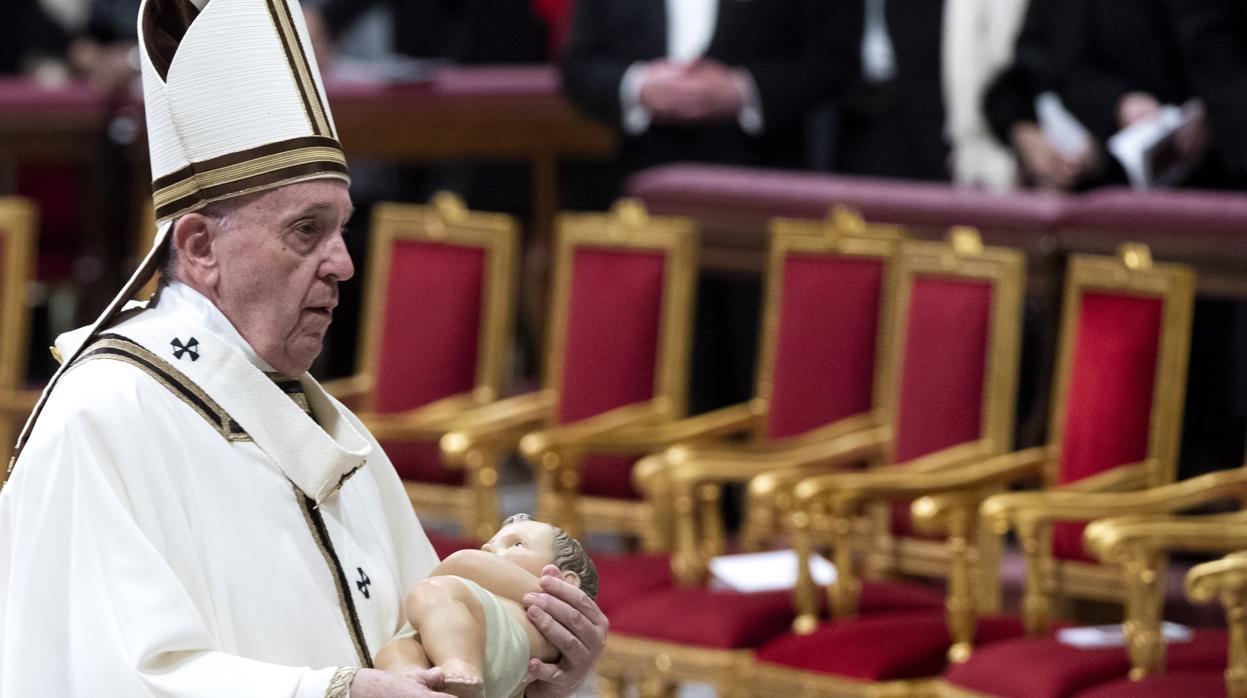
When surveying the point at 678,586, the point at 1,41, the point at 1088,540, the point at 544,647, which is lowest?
the point at 678,586

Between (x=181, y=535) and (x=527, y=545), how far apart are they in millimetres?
422

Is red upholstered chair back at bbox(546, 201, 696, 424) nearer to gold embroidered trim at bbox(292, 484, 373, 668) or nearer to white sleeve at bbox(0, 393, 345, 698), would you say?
gold embroidered trim at bbox(292, 484, 373, 668)

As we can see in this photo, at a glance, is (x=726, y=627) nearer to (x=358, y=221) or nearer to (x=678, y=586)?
(x=678, y=586)

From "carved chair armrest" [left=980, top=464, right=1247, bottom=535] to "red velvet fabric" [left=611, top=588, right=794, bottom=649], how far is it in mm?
517

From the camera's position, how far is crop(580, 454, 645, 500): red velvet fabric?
5.33m

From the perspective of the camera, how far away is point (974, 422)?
4.86 m

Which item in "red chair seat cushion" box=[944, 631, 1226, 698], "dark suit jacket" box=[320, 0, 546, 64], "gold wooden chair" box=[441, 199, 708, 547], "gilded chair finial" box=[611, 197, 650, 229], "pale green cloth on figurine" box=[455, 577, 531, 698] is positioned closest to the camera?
"pale green cloth on figurine" box=[455, 577, 531, 698]

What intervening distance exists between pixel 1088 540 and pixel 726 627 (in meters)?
0.80

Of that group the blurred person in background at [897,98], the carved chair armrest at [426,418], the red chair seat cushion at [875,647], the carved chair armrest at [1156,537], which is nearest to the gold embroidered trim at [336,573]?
the red chair seat cushion at [875,647]

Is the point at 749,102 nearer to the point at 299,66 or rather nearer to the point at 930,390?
the point at 930,390

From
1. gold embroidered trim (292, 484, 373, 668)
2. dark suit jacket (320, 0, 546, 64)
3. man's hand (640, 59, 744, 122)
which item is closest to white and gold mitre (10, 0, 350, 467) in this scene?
gold embroidered trim (292, 484, 373, 668)

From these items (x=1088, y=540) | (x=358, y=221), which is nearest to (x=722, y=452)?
(x=1088, y=540)

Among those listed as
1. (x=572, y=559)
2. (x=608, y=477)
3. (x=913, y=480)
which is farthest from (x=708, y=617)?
(x=572, y=559)

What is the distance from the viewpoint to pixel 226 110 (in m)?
2.36
